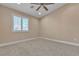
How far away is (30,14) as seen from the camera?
3.31 m

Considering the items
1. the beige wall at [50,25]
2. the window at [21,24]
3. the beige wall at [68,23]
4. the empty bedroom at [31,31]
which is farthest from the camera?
the beige wall at [68,23]

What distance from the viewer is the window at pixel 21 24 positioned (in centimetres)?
306

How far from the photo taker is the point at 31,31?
3.33 m

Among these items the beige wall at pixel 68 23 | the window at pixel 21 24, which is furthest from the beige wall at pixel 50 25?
the window at pixel 21 24

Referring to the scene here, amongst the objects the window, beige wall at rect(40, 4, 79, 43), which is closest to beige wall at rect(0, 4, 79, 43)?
beige wall at rect(40, 4, 79, 43)

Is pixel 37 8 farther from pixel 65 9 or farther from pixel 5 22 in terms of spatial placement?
pixel 65 9

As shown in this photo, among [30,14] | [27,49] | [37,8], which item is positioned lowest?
[27,49]

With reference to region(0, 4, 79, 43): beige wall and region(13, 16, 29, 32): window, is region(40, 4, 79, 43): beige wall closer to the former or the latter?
region(0, 4, 79, 43): beige wall

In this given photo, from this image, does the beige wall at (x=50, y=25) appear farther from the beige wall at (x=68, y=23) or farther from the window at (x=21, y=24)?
the window at (x=21, y=24)

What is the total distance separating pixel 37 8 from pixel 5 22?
4.64ft

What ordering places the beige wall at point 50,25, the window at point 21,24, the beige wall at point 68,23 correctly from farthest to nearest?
the beige wall at point 68,23 → the beige wall at point 50,25 → the window at point 21,24

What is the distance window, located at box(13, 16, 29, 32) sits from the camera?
3061 millimetres

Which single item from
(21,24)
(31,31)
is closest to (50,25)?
(31,31)

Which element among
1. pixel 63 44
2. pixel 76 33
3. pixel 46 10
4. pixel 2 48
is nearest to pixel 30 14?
pixel 46 10
